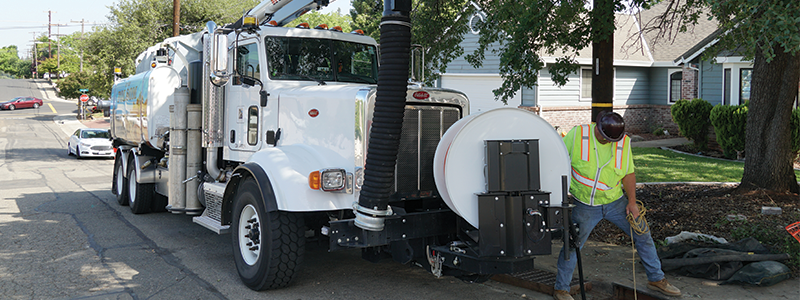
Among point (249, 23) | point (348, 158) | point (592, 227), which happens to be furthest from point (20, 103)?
point (592, 227)

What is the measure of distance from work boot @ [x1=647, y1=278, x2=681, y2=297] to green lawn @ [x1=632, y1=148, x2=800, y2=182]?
6769 mm

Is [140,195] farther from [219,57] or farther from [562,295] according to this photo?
[562,295]

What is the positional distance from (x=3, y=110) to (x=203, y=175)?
195 feet

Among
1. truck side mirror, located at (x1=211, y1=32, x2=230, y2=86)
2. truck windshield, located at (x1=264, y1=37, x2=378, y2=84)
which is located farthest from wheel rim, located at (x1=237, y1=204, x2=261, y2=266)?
truck windshield, located at (x1=264, y1=37, x2=378, y2=84)

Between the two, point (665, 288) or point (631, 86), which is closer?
point (665, 288)

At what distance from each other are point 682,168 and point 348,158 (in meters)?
10.3

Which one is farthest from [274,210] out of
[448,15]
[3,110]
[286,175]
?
[3,110]

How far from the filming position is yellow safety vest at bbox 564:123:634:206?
5.05m

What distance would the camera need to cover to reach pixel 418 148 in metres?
5.48

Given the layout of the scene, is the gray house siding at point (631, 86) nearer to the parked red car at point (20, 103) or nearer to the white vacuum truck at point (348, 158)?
the white vacuum truck at point (348, 158)

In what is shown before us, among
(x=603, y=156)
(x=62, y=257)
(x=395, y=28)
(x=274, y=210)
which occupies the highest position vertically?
(x=395, y=28)

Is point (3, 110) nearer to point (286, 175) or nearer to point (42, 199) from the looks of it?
point (42, 199)

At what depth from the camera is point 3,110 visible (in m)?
56.1

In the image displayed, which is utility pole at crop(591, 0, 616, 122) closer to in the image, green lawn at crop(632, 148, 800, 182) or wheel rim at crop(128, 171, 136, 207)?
green lawn at crop(632, 148, 800, 182)
